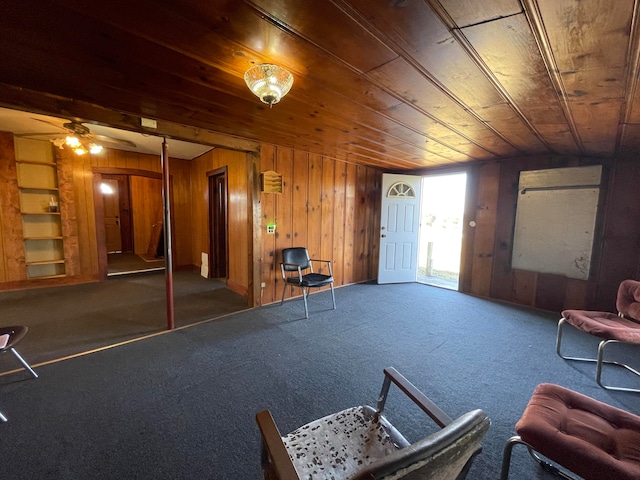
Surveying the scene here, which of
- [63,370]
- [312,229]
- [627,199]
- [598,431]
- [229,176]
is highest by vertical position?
[229,176]

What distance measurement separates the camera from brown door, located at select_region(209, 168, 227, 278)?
15.3ft

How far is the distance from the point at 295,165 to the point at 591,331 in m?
3.44

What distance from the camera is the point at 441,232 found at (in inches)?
264

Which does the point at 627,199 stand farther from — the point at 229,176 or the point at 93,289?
the point at 93,289

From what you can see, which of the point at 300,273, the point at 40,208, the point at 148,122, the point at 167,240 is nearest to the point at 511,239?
the point at 300,273

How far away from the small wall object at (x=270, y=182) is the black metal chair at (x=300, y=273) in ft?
2.68

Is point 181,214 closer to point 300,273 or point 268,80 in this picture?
point 300,273

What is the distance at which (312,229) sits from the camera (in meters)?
4.03

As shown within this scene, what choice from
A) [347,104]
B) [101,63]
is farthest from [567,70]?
[101,63]

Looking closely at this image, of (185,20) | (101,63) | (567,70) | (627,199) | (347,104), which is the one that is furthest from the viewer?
(627,199)

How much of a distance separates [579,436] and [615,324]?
175 cm

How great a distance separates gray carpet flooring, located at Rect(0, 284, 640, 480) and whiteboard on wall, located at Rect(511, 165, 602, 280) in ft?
2.82

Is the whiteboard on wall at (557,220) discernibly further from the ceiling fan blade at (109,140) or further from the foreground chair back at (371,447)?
the ceiling fan blade at (109,140)

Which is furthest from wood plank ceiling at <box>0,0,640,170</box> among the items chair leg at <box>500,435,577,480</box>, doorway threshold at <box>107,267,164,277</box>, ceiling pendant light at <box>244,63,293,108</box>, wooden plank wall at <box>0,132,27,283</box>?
doorway threshold at <box>107,267,164,277</box>
